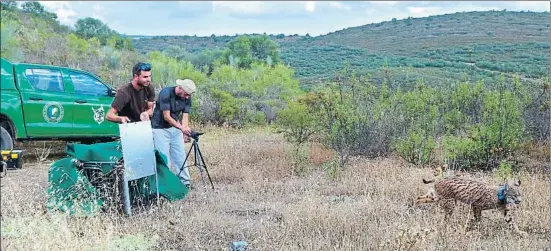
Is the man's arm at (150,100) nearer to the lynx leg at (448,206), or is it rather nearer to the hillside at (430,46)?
the lynx leg at (448,206)

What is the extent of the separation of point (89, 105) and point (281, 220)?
4.58 m

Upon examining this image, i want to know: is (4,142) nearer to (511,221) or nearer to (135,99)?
(135,99)

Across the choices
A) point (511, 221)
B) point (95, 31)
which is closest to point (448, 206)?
point (511, 221)

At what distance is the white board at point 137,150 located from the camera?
604cm

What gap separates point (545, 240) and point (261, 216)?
8.69 feet

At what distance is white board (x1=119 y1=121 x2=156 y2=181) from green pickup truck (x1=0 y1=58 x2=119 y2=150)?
6.16 ft

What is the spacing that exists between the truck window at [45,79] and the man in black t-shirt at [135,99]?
5.76 feet

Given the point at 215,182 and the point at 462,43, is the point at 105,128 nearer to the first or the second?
the point at 215,182

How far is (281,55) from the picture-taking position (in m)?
21.3

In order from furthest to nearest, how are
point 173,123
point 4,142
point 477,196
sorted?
1. point 173,123
2. point 4,142
3. point 477,196

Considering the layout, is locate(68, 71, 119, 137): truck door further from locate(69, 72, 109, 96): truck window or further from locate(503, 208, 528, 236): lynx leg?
locate(503, 208, 528, 236): lynx leg

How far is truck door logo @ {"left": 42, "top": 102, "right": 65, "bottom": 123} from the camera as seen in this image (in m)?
8.68

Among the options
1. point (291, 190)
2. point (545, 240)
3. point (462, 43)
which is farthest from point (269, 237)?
point (462, 43)

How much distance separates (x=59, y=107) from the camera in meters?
9.05
